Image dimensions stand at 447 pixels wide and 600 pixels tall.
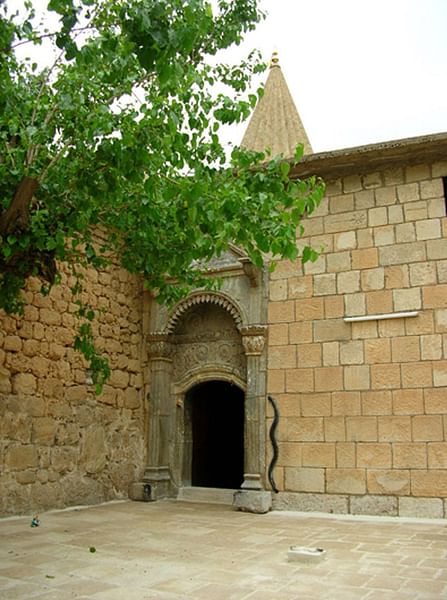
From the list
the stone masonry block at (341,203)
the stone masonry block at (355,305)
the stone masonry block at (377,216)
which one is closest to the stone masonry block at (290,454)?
the stone masonry block at (355,305)

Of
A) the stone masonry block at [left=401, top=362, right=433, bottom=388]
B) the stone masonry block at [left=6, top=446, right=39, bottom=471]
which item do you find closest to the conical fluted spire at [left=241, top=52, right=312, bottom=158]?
the stone masonry block at [left=401, top=362, right=433, bottom=388]

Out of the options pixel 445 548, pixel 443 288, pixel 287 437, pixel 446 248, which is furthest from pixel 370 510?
pixel 446 248

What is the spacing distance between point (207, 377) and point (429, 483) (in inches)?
131

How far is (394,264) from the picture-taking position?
7359 mm

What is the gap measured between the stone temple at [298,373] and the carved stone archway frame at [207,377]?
0.07ft

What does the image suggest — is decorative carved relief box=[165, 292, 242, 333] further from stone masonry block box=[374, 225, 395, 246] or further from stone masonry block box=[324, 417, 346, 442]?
stone masonry block box=[374, 225, 395, 246]

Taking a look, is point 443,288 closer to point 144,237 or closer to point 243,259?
point 243,259

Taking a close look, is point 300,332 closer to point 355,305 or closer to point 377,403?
point 355,305

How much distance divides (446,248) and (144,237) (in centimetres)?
378

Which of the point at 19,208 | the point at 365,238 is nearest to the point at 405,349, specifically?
the point at 365,238

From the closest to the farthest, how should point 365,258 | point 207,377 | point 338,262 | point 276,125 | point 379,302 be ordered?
point 379,302 < point 365,258 < point 338,262 < point 207,377 < point 276,125

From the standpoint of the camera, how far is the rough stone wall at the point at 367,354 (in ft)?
22.5

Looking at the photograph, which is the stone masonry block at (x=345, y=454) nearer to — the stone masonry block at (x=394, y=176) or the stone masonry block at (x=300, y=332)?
the stone masonry block at (x=300, y=332)

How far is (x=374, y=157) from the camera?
749 centimetres
